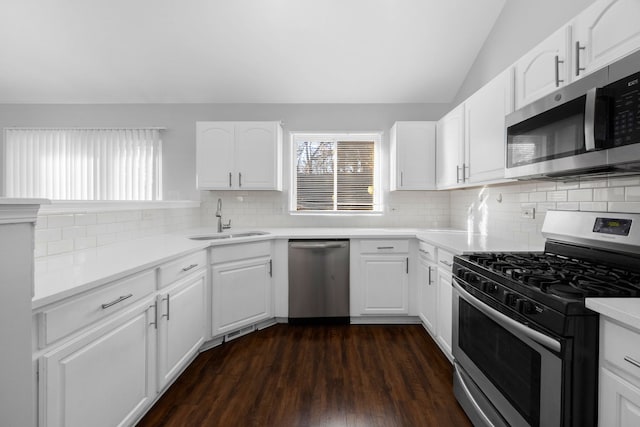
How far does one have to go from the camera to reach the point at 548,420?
103cm

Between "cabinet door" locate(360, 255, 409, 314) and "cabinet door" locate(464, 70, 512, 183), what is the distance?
1018 millimetres

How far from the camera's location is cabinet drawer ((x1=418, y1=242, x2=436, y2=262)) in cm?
248

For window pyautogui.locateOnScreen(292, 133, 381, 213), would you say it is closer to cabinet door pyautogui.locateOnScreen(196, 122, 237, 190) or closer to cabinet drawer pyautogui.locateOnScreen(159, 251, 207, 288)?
cabinet door pyautogui.locateOnScreen(196, 122, 237, 190)

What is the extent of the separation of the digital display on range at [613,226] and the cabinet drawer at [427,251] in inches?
43.1

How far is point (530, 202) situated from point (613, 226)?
31.5 inches

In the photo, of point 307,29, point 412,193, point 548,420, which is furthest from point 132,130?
point 548,420

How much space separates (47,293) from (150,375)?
89 centimetres

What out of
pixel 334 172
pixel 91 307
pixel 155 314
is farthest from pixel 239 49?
Answer: pixel 91 307

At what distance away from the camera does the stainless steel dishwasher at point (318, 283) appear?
2908mm

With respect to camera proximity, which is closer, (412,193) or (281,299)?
(281,299)

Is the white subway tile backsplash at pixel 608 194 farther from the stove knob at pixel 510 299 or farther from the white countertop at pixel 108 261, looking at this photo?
the stove knob at pixel 510 299

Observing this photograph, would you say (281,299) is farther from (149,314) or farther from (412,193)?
(412,193)

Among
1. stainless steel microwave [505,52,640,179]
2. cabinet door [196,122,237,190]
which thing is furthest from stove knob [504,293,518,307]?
cabinet door [196,122,237,190]

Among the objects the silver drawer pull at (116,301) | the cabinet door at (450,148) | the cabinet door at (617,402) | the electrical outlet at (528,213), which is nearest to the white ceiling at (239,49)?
the cabinet door at (450,148)
